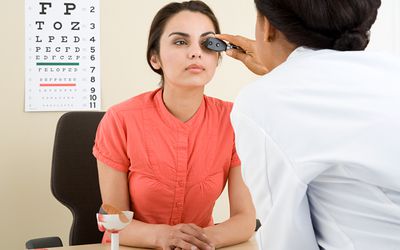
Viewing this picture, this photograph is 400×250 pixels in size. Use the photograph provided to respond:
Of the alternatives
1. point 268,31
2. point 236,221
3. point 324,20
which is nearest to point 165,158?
point 236,221

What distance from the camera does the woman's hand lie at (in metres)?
1.40

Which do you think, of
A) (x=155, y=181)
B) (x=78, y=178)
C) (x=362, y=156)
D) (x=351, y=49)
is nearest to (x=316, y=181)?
(x=362, y=156)

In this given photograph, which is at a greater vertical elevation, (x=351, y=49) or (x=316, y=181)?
(x=351, y=49)

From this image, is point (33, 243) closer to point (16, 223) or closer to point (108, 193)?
point (108, 193)

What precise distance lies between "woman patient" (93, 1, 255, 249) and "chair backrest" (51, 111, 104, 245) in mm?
320

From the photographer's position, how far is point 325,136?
2.61 feet

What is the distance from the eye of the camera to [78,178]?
2.04 meters

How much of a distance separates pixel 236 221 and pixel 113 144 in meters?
0.46

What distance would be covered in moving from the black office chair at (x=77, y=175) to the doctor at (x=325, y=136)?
1.25 metres

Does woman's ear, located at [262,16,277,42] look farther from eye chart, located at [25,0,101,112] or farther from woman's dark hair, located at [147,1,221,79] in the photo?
eye chart, located at [25,0,101,112]

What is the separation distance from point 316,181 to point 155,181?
0.92 meters

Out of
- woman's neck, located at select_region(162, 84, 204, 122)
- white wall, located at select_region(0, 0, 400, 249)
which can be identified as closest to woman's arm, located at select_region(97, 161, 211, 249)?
woman's neck, located at select_region(162, 84, 204, 122)

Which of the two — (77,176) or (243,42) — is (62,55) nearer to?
(77,176)

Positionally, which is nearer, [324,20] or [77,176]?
[324,20]
